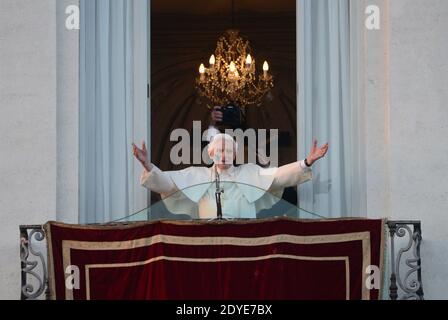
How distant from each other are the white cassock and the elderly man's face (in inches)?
2.8

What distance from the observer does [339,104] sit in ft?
34.7


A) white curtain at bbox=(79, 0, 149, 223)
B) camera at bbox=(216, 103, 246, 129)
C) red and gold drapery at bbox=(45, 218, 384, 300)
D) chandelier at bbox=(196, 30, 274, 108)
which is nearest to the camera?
red and gold drapery at bbox=(45, 218, 384, 300)

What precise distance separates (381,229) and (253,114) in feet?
23.0

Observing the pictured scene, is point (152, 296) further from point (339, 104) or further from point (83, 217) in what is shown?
point (339, 104)

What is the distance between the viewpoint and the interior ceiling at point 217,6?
1584cm

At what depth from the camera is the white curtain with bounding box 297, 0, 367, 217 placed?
10414 mm

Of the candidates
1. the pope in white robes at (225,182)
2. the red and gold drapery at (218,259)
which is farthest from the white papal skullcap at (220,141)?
the red and gold drapery at (218,259)

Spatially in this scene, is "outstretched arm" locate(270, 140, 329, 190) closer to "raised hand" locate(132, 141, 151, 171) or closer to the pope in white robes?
the pope in white robes

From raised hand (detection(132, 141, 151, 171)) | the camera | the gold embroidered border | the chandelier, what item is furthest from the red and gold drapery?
the chandelier

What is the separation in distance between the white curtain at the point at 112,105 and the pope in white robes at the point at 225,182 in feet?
1.15

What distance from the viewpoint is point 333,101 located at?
10.6 m

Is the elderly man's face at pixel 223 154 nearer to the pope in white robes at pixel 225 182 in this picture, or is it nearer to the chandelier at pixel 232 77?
the pope in white robes at pixel 225 182

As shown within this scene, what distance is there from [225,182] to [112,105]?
1.40 meters
